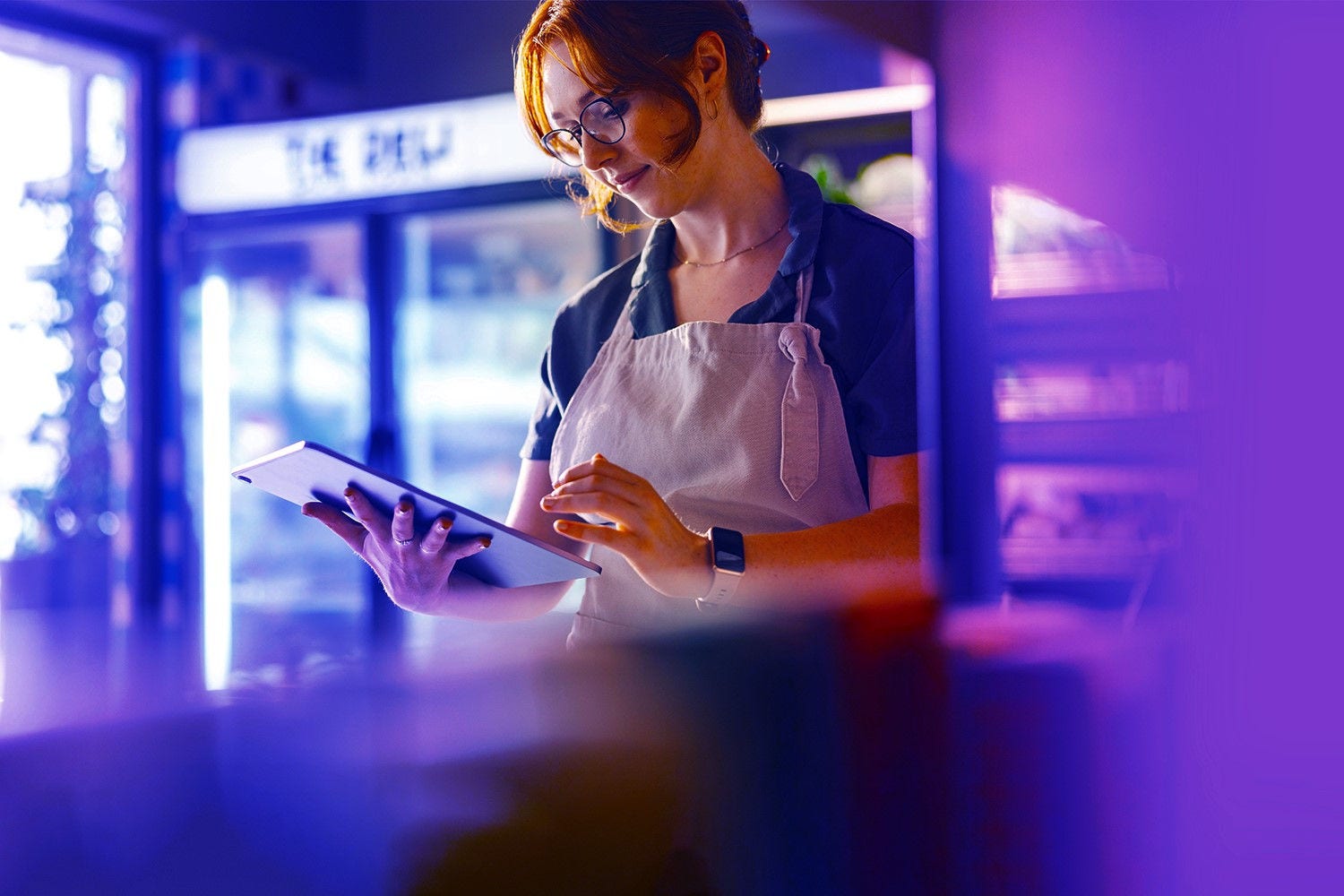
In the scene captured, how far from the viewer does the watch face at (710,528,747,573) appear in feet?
3.36

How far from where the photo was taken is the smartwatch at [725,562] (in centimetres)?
103

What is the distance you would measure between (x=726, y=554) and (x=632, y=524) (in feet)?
0.32

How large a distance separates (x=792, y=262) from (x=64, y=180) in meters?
3.94

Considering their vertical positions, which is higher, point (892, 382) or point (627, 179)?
point (627, 179)

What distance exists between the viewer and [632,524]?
98cm

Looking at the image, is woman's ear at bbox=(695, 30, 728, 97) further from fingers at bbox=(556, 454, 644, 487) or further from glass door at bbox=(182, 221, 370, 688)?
glass door at bbox=(182, 221, 370, 688)

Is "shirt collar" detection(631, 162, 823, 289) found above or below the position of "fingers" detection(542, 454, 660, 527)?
above

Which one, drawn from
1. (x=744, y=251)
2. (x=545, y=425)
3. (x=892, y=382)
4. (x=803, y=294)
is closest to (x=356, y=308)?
(x=545, y=425)

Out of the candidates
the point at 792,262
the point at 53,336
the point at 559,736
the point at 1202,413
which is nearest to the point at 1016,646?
the point at 1202,413

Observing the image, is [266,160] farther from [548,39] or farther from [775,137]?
[548,39]

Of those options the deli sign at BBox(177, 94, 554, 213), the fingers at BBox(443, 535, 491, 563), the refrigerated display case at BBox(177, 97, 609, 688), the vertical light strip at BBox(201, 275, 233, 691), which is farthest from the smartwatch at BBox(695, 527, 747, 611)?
the vertical light strip at BBox(201, 275, 233, 691)

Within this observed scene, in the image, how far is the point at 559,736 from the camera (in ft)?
2.77

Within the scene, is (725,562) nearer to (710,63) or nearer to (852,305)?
(852,305)

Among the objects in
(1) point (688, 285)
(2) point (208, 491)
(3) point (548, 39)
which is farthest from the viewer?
(2) point (208, 491)
